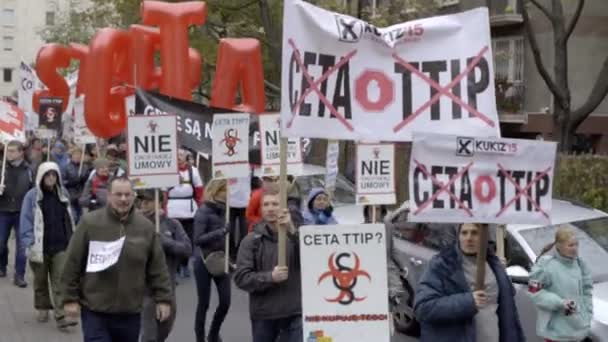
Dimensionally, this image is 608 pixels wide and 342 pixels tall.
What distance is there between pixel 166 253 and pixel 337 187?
28.2ft

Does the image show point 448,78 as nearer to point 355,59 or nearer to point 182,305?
point 355,59

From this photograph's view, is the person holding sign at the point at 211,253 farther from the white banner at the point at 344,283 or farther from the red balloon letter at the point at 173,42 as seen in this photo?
the red balloon letter at the point at 173,42

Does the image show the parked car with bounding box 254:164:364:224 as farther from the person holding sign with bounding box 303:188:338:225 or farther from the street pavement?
the person holding sign with bounding box 303:188:338:225

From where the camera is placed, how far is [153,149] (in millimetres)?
9828

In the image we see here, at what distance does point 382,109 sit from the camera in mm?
6730

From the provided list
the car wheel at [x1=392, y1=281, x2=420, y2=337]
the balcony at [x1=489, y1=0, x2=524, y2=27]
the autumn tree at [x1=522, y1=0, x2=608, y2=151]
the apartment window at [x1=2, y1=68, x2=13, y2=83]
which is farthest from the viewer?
the apartment window at [x1=2, y1=68, x2=13, y2=83]

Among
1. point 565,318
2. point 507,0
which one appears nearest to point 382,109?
point 565,318

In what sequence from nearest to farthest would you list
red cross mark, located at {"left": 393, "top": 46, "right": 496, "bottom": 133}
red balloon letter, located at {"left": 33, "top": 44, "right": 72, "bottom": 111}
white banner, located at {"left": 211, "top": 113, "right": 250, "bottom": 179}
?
red cross mark, located at {"left": 393, "top": 46, "right": 496, "bottom": 133} → white banner, located at {"left": 211, "top": 113, "right": 250, "bottom": 179} → red balloon letter, located at {"left": 33, "top": 44, "right": 72, "bottom": 111}

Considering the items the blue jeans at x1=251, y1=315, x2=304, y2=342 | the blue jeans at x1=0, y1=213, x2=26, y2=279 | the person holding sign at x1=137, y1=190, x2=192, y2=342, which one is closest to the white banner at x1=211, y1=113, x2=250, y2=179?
the person holding sign at x1=137, y1=190, x2=192, y2=342

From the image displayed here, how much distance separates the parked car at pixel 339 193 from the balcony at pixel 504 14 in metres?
16.0

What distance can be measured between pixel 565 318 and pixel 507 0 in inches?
1050

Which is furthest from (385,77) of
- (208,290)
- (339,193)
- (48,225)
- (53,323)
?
(339,193)

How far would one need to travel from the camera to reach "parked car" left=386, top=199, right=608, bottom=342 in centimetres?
939

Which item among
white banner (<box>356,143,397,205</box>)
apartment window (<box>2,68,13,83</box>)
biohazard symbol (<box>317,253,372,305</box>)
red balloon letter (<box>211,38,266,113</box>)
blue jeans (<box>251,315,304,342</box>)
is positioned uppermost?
apartment window (<box>2,68,13,83</box>)
